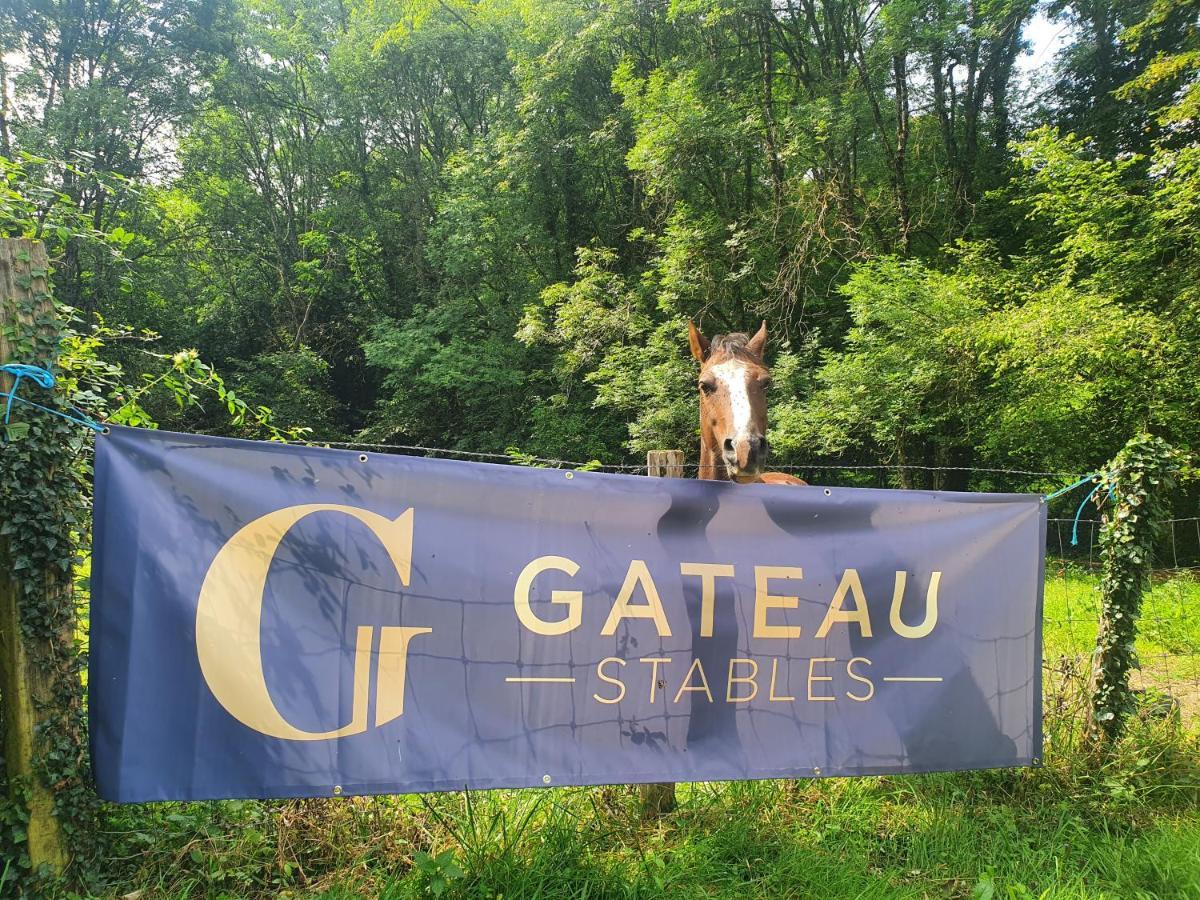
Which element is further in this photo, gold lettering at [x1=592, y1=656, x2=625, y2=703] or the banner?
gold lettering at [x1=592, y1=656, x2=625, y2=703]

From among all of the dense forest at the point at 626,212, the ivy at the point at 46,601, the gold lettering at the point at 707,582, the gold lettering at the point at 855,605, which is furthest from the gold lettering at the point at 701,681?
the dense forest at the point at 626,212

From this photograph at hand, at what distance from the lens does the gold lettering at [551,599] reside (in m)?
2.23

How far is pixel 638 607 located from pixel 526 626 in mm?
406

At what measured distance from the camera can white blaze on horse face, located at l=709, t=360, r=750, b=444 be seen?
287cm

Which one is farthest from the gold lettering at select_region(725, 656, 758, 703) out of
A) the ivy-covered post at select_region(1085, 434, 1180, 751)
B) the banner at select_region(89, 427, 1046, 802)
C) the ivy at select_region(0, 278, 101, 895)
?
the ivy at select_region(0, 278, 101, 895)

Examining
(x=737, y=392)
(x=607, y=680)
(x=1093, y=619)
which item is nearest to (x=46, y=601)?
(x=607, y=680)

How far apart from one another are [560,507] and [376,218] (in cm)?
2226

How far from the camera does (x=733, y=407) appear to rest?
9.78 ft

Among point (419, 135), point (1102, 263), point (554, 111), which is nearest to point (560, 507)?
point (1102, 263)

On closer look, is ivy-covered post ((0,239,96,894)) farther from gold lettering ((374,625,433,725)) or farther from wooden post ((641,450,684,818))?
wooden post ((641,450,684,818))

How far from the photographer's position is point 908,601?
103 inches

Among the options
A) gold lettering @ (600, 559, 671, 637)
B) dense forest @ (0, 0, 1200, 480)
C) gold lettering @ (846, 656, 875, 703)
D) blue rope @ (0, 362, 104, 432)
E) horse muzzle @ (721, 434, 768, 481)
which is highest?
dense forest @ (0, 0, 1200, 480)

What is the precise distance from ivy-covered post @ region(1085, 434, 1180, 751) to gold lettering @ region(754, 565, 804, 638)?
178cm

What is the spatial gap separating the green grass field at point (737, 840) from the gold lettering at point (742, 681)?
598 mm
